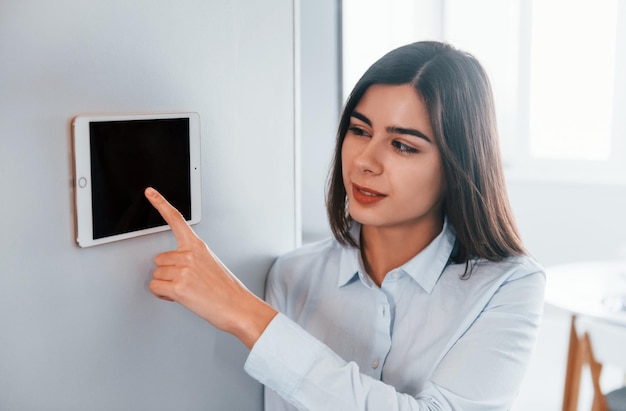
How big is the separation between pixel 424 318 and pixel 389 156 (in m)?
0.24

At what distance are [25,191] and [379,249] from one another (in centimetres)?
64

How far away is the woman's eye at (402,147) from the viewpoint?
94 centimetres

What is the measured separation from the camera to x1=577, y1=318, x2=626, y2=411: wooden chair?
1.81 m

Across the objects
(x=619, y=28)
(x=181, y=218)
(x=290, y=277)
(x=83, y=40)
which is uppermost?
(x=619, y=28)

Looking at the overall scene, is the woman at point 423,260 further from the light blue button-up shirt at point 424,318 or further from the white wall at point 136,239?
the white wall at point 136,239

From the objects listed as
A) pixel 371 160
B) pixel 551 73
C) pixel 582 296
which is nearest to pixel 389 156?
pixel 371 160

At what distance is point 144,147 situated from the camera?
0.65m

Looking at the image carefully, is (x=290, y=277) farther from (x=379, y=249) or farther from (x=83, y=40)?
(x=83, y=40)

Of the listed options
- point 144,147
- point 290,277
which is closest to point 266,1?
point 144,147

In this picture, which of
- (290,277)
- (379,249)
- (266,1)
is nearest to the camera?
(266,1)

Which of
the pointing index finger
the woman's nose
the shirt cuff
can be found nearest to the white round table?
the woman's nose

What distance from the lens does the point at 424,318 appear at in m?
0.97

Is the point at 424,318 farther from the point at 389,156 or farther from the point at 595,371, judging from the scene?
the point at 595,371

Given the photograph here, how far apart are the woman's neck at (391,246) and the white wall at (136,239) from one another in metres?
0.21
